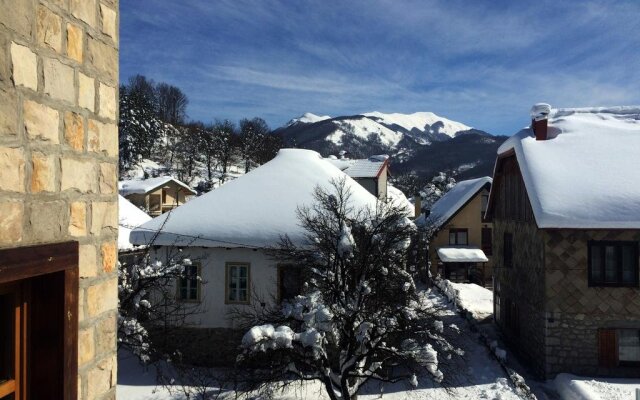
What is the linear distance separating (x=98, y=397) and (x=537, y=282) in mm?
14065

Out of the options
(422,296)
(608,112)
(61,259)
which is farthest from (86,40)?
(608,112)

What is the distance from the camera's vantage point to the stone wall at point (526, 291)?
13.9m

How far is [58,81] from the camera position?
2070 millimetres

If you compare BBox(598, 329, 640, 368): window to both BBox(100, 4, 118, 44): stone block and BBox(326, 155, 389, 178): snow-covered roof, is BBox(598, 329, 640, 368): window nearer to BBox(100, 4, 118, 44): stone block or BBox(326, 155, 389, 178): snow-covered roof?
BBox(100, 4, 118, 44): stone block

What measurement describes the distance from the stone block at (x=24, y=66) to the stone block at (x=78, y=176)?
0.36 meters

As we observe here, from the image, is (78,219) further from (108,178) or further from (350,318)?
(350,318)

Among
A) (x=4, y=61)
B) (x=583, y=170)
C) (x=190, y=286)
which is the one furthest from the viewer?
(x=583, y=170)

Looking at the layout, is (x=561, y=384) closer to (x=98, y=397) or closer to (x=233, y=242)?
(x=233, y=242)

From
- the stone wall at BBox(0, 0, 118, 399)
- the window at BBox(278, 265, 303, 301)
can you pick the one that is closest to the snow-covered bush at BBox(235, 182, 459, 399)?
the window at BBox(278, 265, 303, 301)

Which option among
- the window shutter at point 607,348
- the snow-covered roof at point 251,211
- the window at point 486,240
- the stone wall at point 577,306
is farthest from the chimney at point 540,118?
the window at point 486,240

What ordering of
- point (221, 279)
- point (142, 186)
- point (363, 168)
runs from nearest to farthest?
point (221, 279) → point (363, 168) → point (142, 186)

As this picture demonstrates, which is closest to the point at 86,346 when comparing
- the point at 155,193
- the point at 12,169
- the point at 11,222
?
the point at 11,222

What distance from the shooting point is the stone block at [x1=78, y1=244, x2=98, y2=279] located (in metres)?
2.26

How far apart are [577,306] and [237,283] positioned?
950cm
